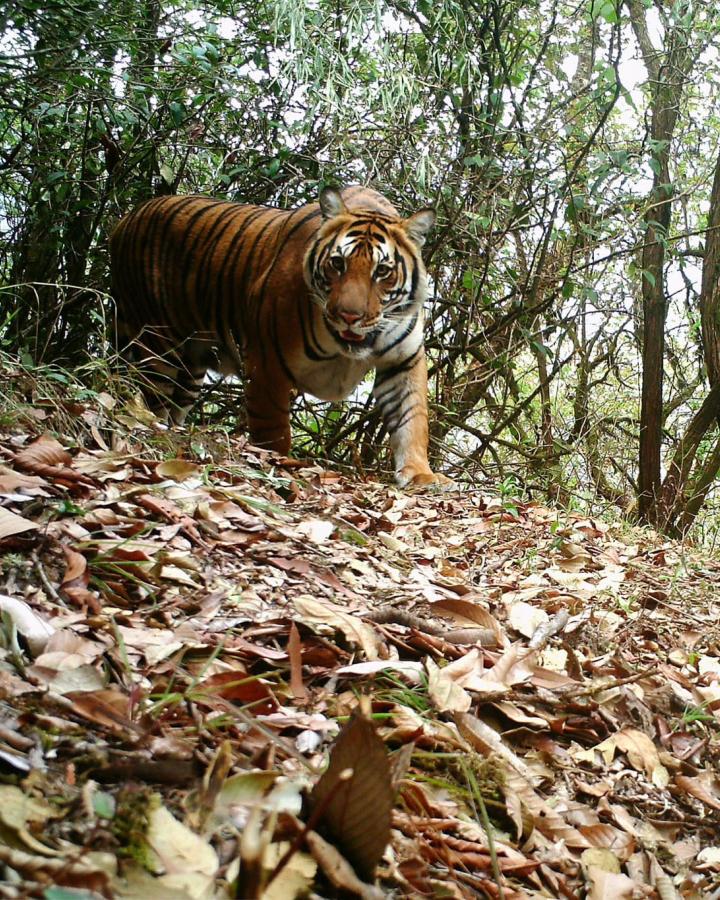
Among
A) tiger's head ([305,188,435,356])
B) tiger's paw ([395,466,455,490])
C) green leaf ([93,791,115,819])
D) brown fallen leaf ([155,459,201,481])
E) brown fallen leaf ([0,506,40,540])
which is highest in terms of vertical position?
tiger's head ([305,188,435,356])

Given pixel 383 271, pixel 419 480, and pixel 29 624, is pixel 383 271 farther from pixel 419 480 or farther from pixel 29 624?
pixel 29 624

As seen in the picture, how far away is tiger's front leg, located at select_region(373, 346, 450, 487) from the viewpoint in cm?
493

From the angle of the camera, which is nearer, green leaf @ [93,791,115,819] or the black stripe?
green leaf @ [93,791,115,819]

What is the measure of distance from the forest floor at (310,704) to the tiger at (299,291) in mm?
1783

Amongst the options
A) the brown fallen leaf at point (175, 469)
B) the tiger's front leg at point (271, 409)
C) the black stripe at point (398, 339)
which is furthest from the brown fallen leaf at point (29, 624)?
the black stripe at point (398, 339)

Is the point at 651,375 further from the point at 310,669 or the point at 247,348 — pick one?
the point at 310,669

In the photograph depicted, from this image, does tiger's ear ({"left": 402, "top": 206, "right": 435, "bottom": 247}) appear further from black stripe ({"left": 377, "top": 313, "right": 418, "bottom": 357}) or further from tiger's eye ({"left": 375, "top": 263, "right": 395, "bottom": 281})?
black stripe ({"left": 377, "top": 313, "right": 418, "bottom": 357})

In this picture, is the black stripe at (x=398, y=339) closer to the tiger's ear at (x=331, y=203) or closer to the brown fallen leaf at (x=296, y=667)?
the tiger's ear at (x=331, y=203)

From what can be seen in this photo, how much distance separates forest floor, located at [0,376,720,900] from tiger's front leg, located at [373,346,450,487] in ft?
5.70

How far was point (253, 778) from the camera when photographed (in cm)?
121

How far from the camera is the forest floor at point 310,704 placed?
3.59 feet

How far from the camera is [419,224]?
4.92 m

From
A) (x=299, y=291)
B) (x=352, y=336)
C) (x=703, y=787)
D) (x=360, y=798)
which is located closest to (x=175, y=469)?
(x=703, y=787)

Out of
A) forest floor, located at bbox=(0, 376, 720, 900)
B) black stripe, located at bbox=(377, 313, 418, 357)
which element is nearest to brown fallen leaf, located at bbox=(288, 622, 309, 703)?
forest floor, located at bbox=(0, 376, 720, 900)
